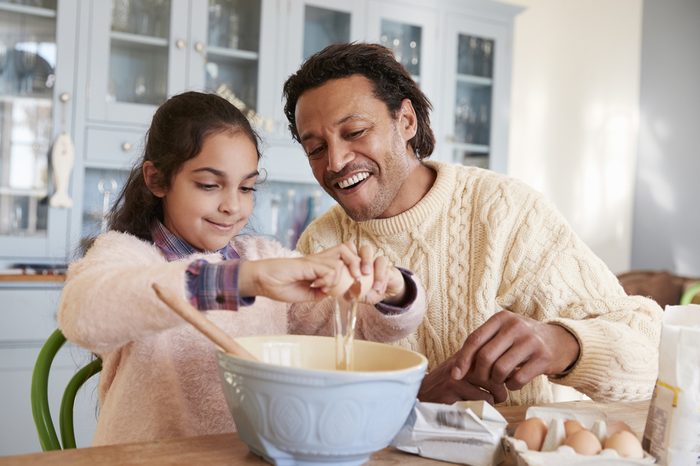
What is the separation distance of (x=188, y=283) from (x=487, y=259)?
782mm

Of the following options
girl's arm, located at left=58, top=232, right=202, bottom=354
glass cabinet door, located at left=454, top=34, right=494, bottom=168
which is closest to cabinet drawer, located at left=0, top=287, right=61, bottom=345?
girl's arm, located at left=58, top=232, right=202, bottom=354

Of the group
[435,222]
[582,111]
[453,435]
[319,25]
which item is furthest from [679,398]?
[582,111]

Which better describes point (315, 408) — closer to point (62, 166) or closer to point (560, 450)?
point (560, 450)

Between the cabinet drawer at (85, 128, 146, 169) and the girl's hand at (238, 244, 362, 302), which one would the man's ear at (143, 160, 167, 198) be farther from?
the cabinet drawer at (85, 128, 146, 169)

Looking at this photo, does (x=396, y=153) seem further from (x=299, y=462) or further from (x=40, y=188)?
(x=40, y=188)

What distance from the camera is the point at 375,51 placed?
1.59 meters

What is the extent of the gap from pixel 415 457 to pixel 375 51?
99cm

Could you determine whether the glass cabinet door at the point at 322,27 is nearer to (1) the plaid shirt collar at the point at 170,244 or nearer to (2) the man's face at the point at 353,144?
(2) the man's face at the point at 353,144

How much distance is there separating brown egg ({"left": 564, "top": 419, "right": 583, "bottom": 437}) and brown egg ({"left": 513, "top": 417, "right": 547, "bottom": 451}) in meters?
0.02

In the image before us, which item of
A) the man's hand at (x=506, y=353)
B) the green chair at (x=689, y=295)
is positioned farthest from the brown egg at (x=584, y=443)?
the green chair at (x=689, y=295)

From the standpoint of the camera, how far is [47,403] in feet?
3.61

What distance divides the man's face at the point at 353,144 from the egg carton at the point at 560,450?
74cm

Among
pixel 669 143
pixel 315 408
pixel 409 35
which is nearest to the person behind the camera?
pixel 315 408

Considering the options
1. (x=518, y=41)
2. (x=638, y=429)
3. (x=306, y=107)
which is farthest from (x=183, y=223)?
(x=518, y=41)
